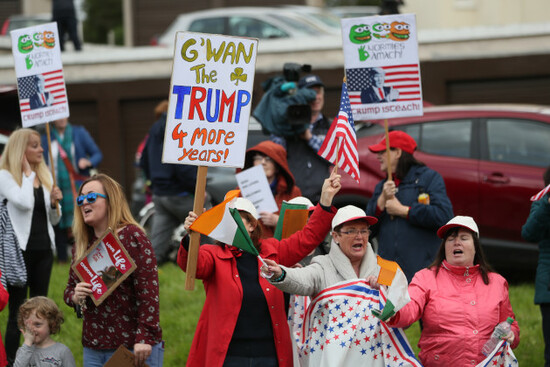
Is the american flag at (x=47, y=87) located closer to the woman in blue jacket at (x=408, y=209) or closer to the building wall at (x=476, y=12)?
the woman in blue jacket at (x=408, y=209)

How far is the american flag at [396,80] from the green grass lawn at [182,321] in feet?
7.19

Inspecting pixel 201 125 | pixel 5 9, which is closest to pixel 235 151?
pixel 201 125

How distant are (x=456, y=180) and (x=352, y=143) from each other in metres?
3.66

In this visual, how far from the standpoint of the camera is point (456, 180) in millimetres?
10523

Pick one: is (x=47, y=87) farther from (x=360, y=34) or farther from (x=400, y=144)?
(x=400, y=144)

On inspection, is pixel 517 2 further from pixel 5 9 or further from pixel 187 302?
pixel 5 9

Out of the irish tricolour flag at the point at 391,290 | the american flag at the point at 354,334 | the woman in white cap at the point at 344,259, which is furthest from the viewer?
the woman in white cap at the point at 344,259

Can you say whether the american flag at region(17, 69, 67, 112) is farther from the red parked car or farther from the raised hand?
the raised hand

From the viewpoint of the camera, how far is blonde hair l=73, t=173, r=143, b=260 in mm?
6590

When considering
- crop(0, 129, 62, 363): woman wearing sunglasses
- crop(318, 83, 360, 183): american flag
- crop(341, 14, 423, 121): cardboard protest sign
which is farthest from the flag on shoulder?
crop(0, 129, 62, 363): woman wearing sunglasses

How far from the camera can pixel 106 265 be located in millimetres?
6488

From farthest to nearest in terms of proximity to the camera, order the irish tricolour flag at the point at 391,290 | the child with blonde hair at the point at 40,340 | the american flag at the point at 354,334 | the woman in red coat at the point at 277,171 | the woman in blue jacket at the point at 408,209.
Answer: the woman in red coat at the point at 277,171, the woman in blue jacket at the point at 408,209, the child with blonde hair at the point at 40,340, the american flag at the point at 354,334, the irish tricolour flag at the point at 391,290

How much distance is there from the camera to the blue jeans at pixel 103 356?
6.59 m

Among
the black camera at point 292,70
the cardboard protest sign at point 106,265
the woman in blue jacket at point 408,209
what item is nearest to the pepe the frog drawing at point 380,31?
the woman in blue jacket at point 408,209
